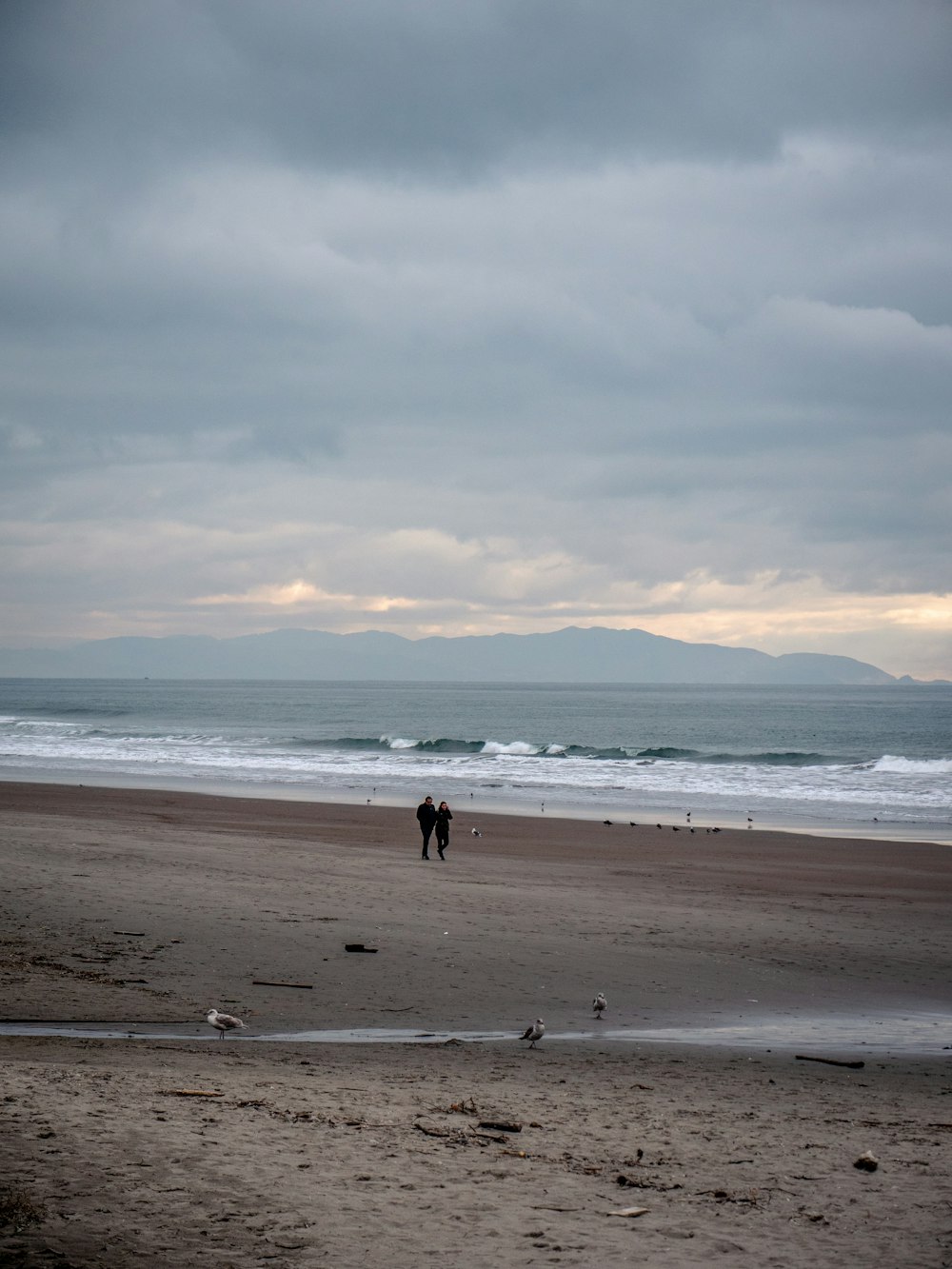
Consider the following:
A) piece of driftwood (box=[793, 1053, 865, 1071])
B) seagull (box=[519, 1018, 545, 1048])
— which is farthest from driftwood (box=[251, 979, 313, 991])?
piece of driftwood (box=[793, 1053, 865, 1071])

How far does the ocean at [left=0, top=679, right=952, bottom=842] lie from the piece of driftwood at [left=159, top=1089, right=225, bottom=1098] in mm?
24572

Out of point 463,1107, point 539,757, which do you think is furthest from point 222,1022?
point 539,757

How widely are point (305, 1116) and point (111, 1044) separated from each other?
2.47m

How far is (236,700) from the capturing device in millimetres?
139125

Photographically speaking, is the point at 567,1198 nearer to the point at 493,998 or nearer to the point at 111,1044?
the point at 111,1044

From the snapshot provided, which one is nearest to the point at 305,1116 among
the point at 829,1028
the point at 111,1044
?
the point at 111,1044

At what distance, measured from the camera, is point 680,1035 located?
375 inches

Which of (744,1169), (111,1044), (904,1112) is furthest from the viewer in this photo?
(111,1044)

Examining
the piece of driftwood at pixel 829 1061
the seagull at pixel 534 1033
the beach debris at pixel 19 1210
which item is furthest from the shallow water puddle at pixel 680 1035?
the beach debris at pixel 19 1210

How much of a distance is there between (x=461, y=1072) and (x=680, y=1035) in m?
2.58

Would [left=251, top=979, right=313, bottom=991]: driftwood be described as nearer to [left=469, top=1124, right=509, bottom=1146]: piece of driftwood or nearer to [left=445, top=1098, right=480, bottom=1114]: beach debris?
[left=445, top=1098, right=480, bottom=1114]: beach debris

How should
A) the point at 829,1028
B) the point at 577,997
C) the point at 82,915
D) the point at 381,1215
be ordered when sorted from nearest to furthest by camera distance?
1. the point at 381,1215
2. the point at 829,1028
3. the point at 577,997
4. the point at 82,915

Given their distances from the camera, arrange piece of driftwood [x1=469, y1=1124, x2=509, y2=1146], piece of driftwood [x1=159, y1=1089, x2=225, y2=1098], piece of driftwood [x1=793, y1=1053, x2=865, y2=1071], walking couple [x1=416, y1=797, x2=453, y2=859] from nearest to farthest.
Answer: piece of driftwood [x1=469, y1=1124, x2=509, y2=1146] → piece of driftwood [x1=159, y1=1089, x2=225, y2=1098] → piece of driftwood [x1=793, y1=1053, x2=865, y2=1071] → walking couple [x1=416, y1=797, x2=453, y2=859]

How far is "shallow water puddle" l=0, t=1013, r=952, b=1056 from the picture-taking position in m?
8.70
